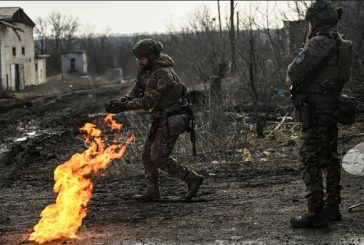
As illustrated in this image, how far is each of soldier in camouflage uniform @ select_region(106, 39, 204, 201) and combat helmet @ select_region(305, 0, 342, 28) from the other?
6.71 feet

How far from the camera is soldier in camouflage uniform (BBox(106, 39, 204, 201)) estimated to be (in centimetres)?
689

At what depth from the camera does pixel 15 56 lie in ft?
148

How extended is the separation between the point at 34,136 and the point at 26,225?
11556 millimetres

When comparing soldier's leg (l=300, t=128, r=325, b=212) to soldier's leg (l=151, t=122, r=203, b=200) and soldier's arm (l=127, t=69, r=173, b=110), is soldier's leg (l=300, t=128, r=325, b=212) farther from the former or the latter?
soldier's arm (l=127, t=69, r=173, b=110)

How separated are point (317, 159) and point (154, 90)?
2.26 metres

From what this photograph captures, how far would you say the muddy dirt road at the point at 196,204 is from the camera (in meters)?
5.46

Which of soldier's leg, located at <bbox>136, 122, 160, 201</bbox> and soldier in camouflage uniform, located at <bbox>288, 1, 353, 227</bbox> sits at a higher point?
soldier in camouflage uniform, located at <bbox>288, 1, 353, 227</bbox>

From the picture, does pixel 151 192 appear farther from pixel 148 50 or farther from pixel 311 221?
pixel 311 221

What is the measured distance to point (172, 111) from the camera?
705 centimetres

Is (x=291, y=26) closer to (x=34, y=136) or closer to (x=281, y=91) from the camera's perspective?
(x=281, y=91)

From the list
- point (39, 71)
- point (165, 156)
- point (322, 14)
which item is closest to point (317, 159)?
point (322, 14)

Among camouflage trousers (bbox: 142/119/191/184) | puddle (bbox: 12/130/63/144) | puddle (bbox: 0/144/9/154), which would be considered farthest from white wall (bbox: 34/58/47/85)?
camouflage trousers (bbox: 142/119/191/184)

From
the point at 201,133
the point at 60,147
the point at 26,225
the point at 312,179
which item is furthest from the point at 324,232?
the point at 60,147

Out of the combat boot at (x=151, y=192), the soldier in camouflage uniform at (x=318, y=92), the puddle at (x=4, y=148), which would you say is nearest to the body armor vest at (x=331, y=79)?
the soldier in camouflage uniform at (x=318, y=92)
